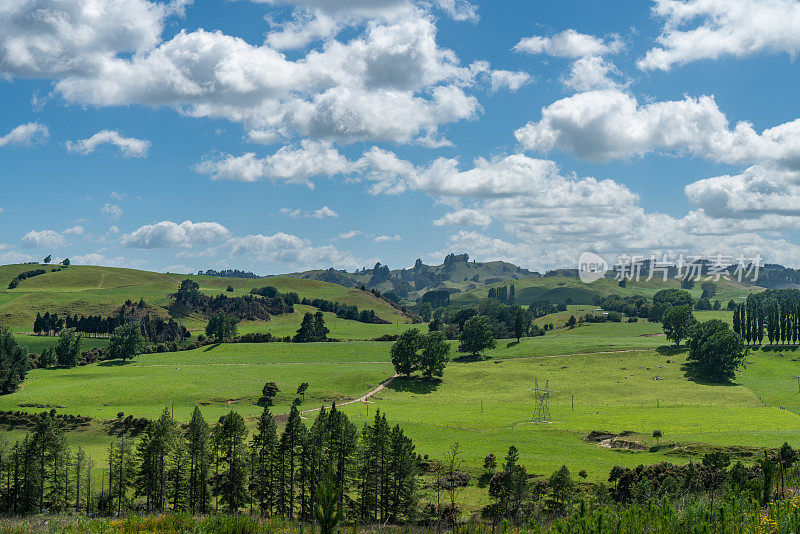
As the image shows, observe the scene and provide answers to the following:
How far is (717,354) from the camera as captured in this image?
156m

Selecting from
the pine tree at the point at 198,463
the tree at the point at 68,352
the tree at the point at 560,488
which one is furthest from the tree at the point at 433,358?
the tree at the point at 68,352

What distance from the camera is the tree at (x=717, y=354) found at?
153625 mm

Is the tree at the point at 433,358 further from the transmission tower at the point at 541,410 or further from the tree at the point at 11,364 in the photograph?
the tree at the point at 11,364

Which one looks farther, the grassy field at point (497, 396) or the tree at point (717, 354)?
the tree at point (717, 354)

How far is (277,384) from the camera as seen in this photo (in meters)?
145

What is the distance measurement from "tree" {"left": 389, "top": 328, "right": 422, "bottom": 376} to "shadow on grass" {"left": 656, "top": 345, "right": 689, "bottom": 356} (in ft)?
267

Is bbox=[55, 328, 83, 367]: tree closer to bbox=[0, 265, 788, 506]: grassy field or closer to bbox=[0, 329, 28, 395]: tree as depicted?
bbox=[0, 265, 788, 506]: grassy field

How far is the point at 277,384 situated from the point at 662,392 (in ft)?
324

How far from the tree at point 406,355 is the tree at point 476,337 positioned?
3166cm

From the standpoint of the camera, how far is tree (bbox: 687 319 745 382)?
153625 millimetres

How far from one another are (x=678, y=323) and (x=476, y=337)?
6824cm

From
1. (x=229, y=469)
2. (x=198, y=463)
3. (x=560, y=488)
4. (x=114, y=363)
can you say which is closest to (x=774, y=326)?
(x=560, y=488)

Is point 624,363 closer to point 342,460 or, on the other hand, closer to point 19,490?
point 342,460

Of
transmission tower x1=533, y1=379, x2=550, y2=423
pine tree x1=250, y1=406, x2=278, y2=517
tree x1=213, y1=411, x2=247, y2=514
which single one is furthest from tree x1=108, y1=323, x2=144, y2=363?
pine tree x1=250, y1=406, x2=278, y2=517
